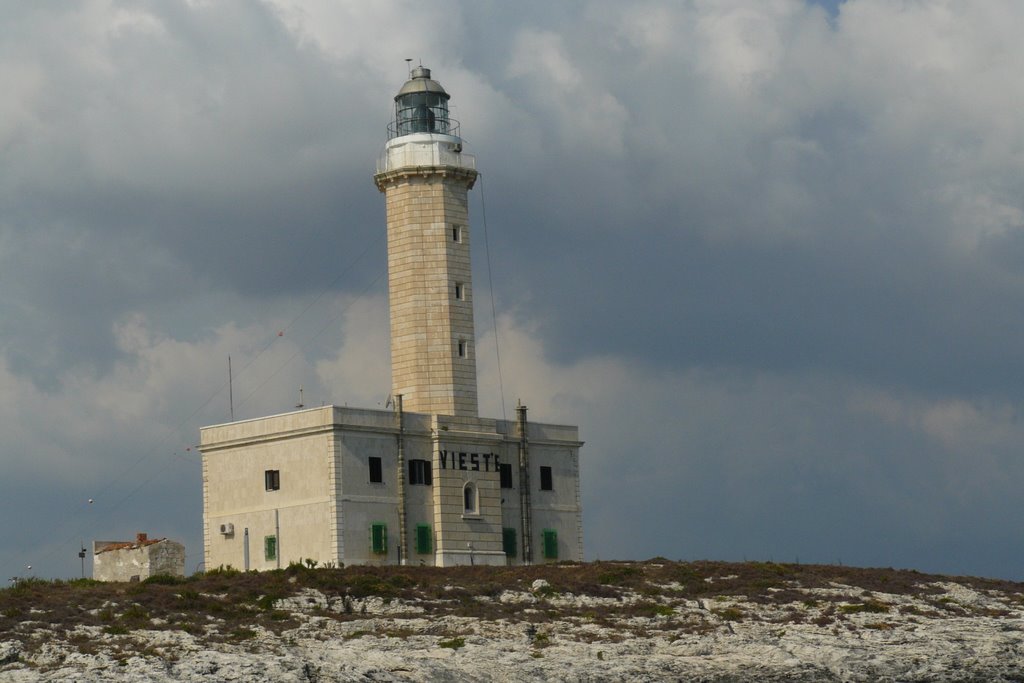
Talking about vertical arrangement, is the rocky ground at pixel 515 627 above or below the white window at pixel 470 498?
below

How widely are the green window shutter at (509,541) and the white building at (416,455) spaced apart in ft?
0.14

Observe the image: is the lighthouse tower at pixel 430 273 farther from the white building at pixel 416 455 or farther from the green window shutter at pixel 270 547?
the green window shutter at pixel 270 547

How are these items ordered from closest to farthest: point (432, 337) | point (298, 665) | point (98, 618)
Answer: point (298, 665) → point (98, 618) → point (432, 337)

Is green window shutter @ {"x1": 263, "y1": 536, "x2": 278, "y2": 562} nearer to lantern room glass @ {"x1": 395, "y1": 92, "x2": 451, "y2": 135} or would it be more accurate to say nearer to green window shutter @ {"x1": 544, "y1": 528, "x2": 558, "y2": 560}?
green window shutter @ {"x1": 544, "y1": 528, "x2": 558, "y2": 560}

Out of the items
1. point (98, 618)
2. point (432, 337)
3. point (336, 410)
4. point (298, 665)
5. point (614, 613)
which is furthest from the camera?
point (432, 337)

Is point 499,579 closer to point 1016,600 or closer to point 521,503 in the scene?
point 521,503

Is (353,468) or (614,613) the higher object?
(353,468)

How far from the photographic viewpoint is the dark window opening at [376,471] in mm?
59691

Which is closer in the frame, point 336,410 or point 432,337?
point 336,410

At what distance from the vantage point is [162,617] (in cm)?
4562

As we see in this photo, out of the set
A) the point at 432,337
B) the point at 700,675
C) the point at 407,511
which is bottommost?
the point at 700,675

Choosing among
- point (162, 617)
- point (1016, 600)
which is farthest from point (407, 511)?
point (1016, 600)

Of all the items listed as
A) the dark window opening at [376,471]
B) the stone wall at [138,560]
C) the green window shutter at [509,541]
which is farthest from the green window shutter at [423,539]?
the stone wall at [138,560]

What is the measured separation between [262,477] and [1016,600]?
24.9 m
